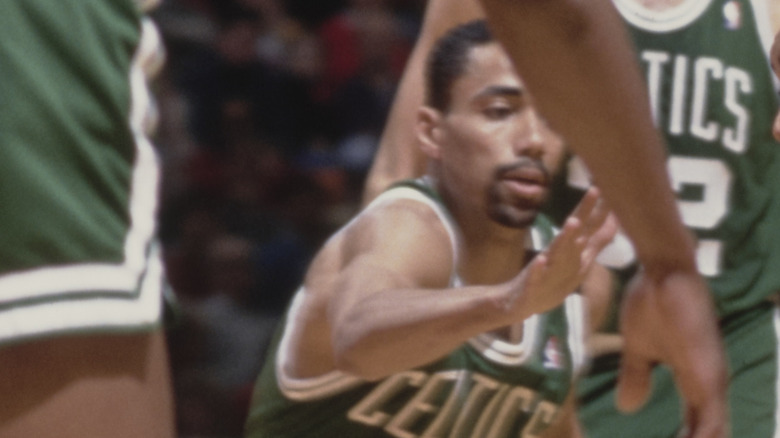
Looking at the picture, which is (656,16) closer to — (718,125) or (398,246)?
(718,125)

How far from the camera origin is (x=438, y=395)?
2.60m

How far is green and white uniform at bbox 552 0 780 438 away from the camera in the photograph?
114 inches

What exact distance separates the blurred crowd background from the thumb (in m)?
4.23

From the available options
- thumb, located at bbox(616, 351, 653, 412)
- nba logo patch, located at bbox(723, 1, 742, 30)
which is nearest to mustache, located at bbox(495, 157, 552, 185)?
nba logo patch, located at bbox(723, 1, 742, 30)

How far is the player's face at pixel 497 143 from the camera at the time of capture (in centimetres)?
263

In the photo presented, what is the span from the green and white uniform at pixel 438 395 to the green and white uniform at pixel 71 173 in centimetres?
106

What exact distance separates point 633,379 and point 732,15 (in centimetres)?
166

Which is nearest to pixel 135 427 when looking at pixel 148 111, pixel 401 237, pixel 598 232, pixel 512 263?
pixel 148 111

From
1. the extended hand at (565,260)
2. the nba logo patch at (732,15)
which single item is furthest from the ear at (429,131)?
the extended hand at (565,260)

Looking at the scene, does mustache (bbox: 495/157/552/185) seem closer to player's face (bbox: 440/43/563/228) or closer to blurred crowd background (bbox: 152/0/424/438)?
player's face (bbox: 440/43/563/228)

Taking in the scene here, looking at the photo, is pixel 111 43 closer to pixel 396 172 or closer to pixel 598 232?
pixel 598 232

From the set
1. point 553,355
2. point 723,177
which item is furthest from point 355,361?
point 723,177

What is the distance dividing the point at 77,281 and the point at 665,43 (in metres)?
1.72

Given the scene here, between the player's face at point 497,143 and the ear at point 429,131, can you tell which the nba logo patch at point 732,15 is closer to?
the player's face at point 497,143
